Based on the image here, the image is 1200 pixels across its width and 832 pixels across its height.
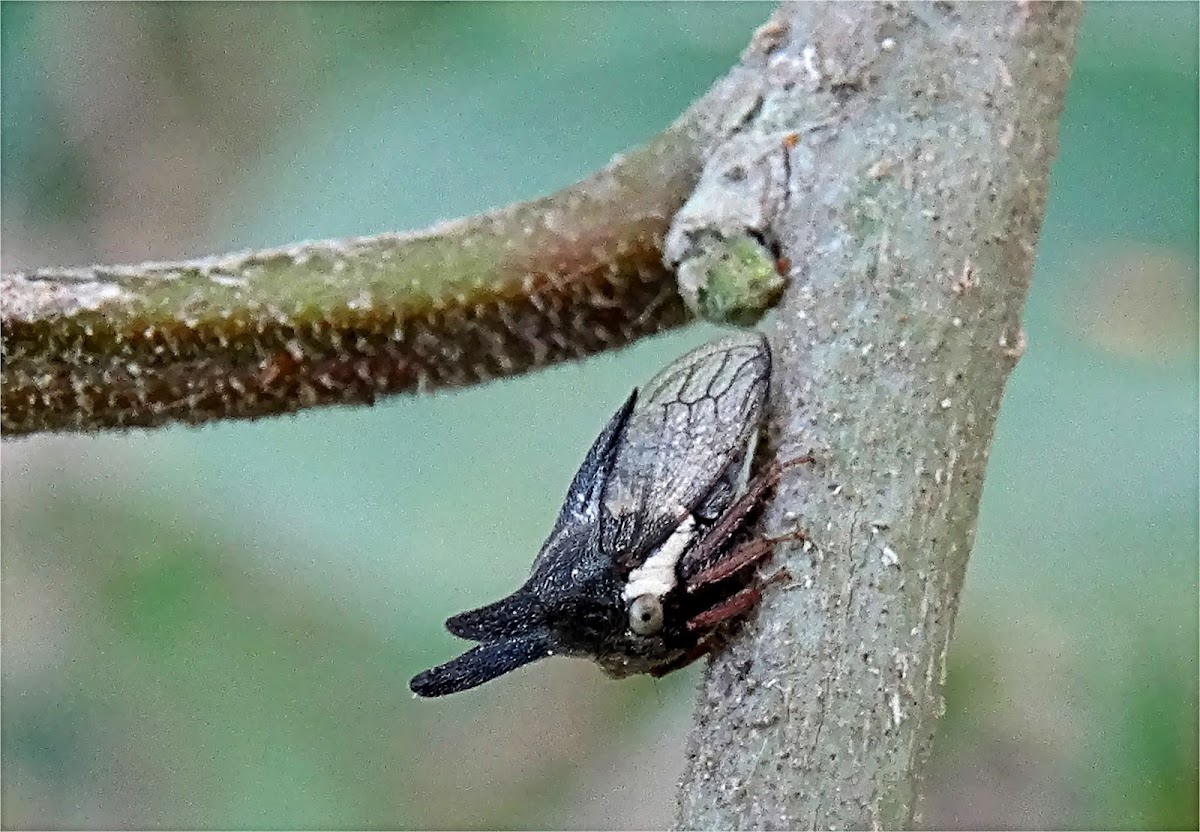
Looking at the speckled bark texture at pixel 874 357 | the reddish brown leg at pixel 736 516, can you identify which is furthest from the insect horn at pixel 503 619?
the speckled bark texture at pixel 874 357

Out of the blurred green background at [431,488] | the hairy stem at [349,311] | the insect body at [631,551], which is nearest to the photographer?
the hairy stem at [349,311]

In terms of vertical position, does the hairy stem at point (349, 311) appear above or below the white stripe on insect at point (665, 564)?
above

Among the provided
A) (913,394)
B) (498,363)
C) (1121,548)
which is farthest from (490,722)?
(913,394)

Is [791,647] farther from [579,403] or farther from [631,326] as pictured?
[579,403]

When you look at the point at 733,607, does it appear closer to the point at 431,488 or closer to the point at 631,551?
the point at 631,551

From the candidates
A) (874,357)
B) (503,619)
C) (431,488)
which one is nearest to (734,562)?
(874,357)

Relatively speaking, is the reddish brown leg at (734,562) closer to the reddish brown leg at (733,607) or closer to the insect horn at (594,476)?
the reddish brown leg at (733,607)
